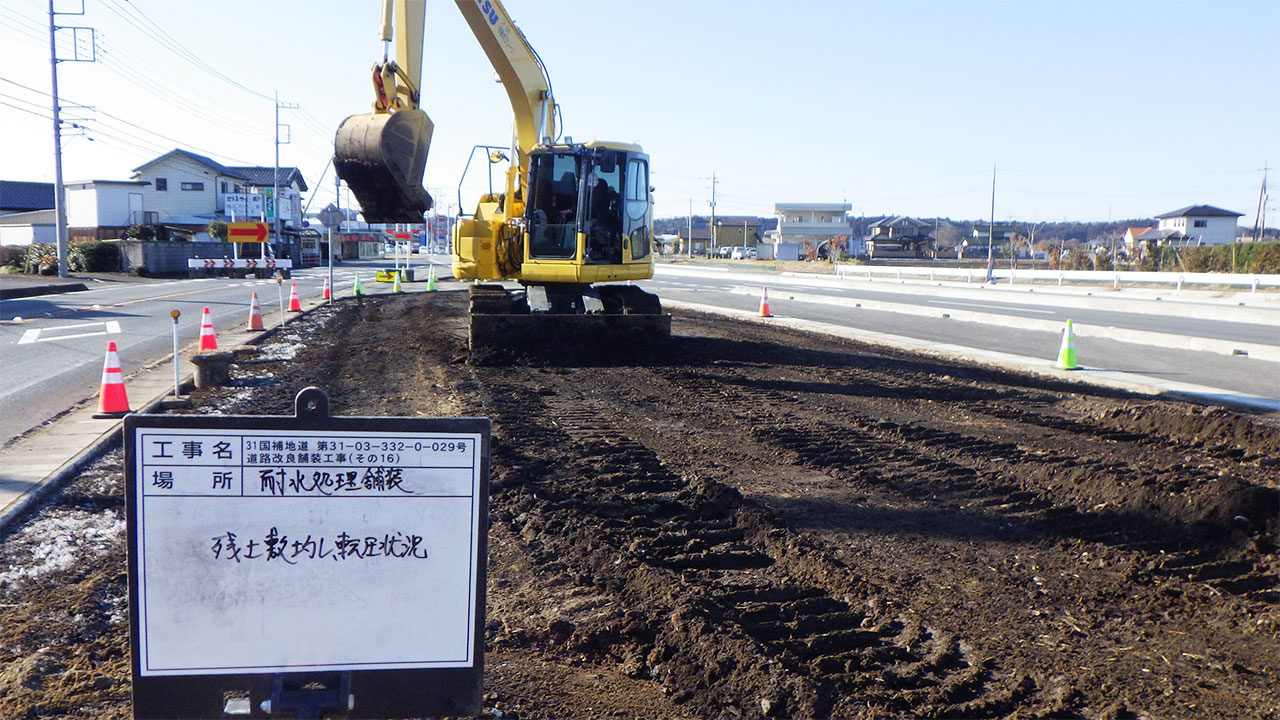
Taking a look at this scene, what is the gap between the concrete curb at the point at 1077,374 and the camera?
10.3m

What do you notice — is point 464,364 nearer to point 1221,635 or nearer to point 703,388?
point 703,388

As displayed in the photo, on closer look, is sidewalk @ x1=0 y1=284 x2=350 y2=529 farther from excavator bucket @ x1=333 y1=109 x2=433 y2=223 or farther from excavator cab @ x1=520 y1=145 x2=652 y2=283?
excavator cab @ x1=520 y1=145 x2=652 y2=283

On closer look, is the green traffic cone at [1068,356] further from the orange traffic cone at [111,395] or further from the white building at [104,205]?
the white building at [104,205]

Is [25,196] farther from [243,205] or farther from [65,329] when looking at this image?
[65,329]

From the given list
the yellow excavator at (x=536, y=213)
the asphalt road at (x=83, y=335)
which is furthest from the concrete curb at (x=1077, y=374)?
the asphalt road at (x=83, y=335)

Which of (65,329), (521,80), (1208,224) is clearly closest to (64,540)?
(521,80)

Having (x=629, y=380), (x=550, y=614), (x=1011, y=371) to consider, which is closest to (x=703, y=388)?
(x=629, y=380)

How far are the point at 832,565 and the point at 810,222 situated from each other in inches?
4563

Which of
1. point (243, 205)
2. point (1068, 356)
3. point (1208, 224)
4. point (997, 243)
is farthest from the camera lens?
point (997, 243)

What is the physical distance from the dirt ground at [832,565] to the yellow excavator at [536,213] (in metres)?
3.50

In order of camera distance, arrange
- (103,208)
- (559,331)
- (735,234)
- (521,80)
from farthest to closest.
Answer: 1. (735,234)
2. (103,208)
3. (521,80)
4. (559,331)

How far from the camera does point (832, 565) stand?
4777 mm

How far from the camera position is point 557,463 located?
6.89m

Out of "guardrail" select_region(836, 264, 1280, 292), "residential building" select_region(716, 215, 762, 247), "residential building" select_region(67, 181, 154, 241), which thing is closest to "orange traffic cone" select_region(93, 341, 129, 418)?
"guardrail" select_region(836, 264, 1280, 292)
